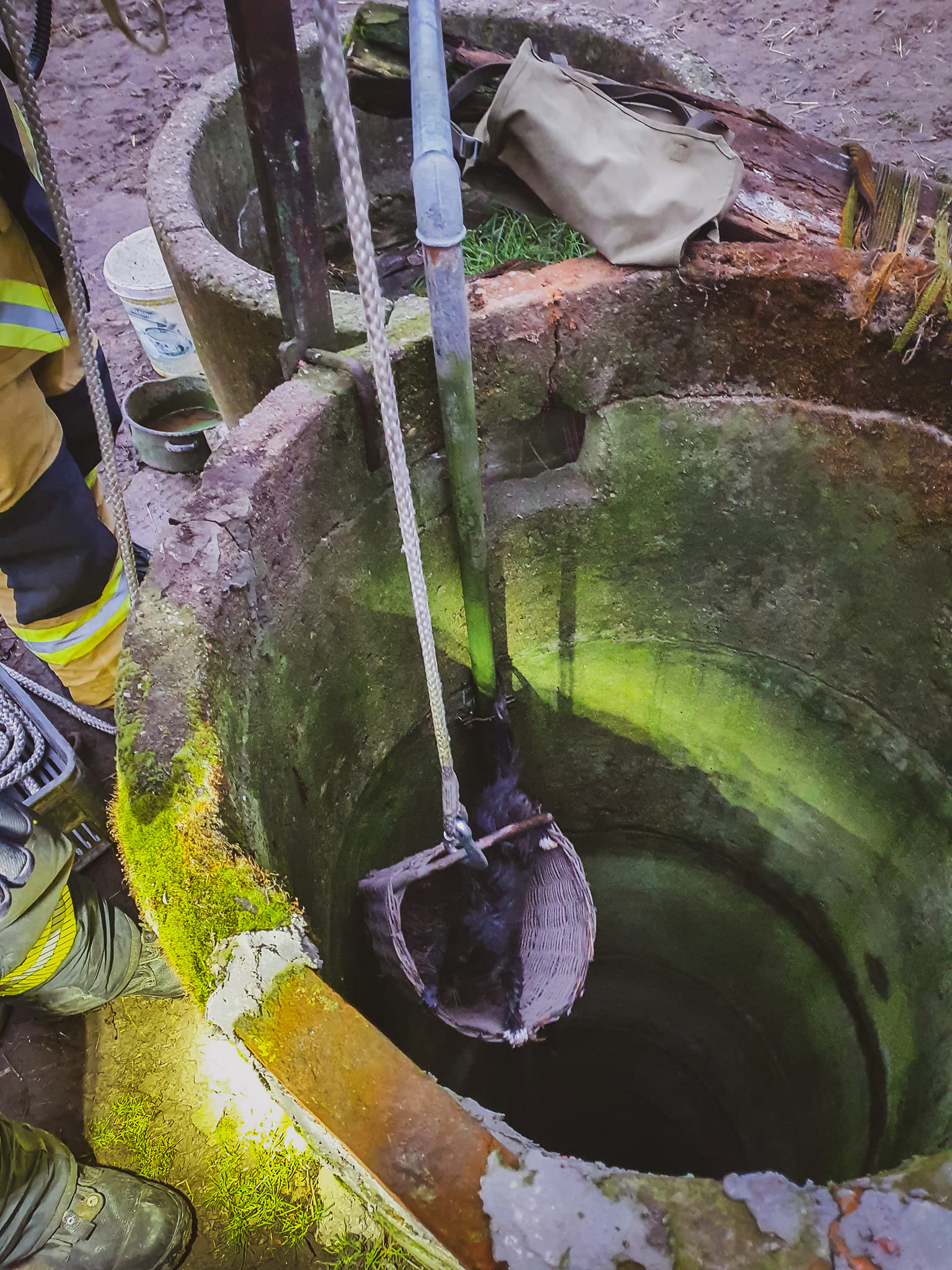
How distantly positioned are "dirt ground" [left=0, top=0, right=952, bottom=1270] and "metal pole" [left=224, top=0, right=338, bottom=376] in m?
1.97

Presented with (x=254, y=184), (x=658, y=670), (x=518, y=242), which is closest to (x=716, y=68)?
(x=518, y=242)

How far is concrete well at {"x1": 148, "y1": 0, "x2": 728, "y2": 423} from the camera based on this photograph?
2621 mm

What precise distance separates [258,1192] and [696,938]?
67.4 inches

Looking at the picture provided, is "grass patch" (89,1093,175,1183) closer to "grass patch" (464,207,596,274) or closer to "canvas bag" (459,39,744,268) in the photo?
"canvas bag" (459,39,744,268)

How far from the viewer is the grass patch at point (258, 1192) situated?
2385 mm

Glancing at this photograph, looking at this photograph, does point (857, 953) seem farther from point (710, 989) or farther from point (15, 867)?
point (15, 867)

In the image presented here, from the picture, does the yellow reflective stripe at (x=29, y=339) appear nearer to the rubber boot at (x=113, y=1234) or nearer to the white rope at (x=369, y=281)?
the white rope at (x=369, y=281)

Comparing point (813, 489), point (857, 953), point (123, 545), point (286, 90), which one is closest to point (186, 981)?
point (123, 545)

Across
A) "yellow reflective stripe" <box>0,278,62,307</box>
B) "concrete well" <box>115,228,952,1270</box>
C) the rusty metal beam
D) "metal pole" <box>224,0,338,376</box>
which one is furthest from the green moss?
"yellow reflective stripe" <box>0,278,62,307</box>

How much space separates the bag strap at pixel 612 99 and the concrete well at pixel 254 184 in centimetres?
50

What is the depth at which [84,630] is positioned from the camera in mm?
2891

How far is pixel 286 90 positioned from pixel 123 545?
100cm

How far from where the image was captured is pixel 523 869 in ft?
8.43

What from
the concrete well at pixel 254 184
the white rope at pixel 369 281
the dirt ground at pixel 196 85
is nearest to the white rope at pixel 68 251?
the white rope at pixel 369 281
